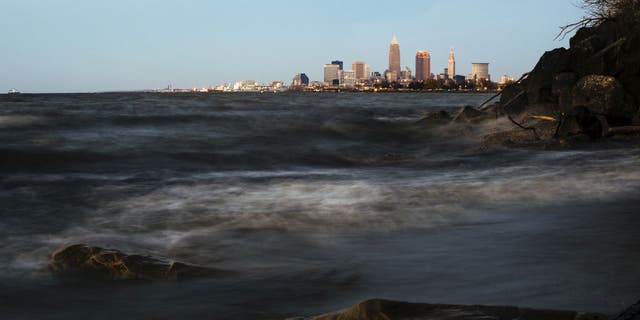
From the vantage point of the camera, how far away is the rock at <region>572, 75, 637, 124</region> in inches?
508

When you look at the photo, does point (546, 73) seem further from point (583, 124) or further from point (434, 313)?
point (434, 313)

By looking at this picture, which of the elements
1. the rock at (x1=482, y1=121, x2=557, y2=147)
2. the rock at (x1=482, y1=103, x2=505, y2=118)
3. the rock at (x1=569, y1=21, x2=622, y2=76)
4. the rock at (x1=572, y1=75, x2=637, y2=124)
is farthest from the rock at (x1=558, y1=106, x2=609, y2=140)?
the rock at (x1=482, y1=103, x2=505, y2=118)

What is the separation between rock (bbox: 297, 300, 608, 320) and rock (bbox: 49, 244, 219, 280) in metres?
1.80

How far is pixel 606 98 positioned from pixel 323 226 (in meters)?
8.65

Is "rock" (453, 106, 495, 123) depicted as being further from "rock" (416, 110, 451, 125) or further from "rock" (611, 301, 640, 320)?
"rock" (611, 301, 640, 320)

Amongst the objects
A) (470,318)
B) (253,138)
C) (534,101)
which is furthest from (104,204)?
(534,101)

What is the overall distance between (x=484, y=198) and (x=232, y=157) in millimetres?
7384

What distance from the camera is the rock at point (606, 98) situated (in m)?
12.9

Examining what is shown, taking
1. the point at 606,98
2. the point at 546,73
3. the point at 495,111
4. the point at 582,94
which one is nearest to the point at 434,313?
the point at 606,98

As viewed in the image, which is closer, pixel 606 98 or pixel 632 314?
pixel 632 314

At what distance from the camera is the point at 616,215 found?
624cm

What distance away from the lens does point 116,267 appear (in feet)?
15.1

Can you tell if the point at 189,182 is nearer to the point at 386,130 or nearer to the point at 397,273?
the point at 397,273

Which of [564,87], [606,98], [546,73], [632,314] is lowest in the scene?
[632,314]
